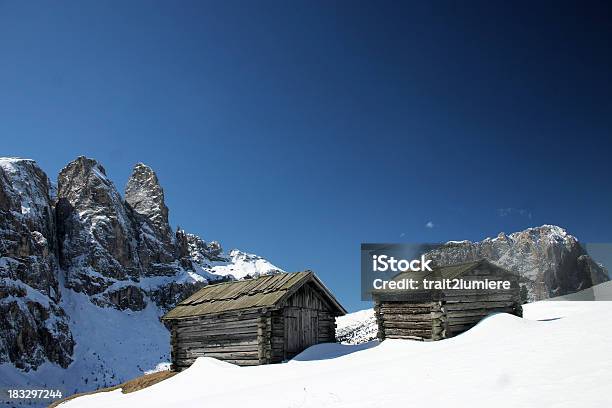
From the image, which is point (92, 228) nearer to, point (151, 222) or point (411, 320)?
point (151, 222)

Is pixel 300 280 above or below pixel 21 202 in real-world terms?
below

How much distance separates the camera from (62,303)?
6581 centimetres

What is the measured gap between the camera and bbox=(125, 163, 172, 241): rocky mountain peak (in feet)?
311

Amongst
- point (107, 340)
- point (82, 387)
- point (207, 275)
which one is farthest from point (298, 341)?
point (207, 275)

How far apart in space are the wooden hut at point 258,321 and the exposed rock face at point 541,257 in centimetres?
5626

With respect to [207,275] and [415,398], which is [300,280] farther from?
[207,275]

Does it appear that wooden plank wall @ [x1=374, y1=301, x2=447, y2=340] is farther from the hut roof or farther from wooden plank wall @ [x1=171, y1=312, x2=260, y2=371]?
wooden plank wall @ [x1=171, y1=312, x2=260, y2=371]

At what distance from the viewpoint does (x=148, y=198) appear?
322 ft

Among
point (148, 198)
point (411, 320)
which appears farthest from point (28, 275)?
point (411, 320)

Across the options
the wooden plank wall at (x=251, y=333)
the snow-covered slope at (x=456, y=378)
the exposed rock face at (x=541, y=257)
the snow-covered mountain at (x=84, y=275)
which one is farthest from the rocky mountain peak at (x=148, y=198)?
the snow-covered slope at (x=456, y=378)

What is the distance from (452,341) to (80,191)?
257 ft

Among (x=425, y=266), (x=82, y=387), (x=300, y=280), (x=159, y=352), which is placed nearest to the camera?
(x=300, y=280)

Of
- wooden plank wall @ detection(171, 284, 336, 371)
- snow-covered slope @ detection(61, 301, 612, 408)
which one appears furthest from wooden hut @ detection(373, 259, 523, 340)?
wooden plank wall @ detection(171, 284, 336, 371)

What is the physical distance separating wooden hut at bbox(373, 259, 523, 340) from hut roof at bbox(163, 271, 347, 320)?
2.56 meters
